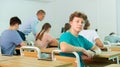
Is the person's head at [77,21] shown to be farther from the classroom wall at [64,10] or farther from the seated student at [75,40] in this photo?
the classroom wall at [64,10]

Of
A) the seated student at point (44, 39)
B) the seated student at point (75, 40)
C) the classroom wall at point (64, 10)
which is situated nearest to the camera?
the seated student at point (75, 40)

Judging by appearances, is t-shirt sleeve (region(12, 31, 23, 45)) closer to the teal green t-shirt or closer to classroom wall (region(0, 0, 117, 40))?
the teal green t-shirt

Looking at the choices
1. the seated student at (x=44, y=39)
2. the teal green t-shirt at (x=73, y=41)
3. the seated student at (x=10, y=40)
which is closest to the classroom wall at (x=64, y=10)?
the seated student at (x=44, y=39)

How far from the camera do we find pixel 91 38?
433cm

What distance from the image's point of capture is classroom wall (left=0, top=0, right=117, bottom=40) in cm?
684

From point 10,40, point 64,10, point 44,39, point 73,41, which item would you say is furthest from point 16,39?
point 64,10

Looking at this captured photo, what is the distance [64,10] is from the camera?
877cm

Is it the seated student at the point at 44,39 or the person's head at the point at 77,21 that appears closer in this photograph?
the person's head at the point at 77,21

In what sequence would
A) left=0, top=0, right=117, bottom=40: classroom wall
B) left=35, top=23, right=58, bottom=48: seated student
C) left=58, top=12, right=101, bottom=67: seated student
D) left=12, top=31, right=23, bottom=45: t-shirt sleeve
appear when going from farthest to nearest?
1. left=0, top=0, right=117, bottom=40: classroom wall
2. left=35, top=23, right=58, bottom=48: seated student
3. left=12, top=31, right=23, bottom=45: t-shirt sleeve
4. left=58, top=12, right=101, bottom=67: seated student

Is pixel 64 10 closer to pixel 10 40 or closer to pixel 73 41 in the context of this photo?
pixel 10 40

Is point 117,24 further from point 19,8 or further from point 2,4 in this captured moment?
point 2,4

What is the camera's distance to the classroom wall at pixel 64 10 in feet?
22.4

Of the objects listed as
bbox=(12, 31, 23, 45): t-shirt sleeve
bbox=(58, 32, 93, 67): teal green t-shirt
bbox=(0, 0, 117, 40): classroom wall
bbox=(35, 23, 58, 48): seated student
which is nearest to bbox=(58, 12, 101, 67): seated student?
bbox=(58, 32, 93, 67): teal green t-shirt

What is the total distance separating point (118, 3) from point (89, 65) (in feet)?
19.1
